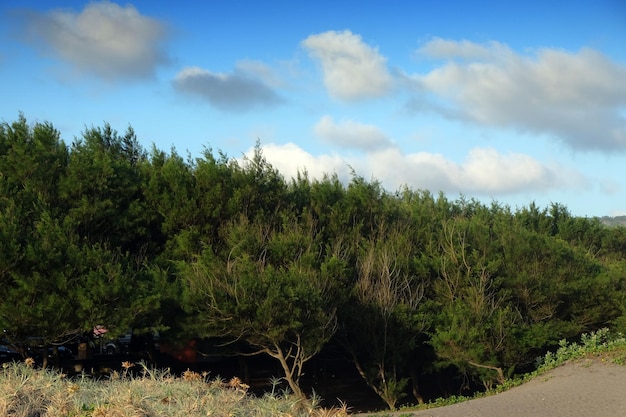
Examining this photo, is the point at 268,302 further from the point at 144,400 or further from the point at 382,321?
the point at 144,400

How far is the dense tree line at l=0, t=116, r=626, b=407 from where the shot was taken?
68.6 ft

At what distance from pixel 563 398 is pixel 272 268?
939 centimetres

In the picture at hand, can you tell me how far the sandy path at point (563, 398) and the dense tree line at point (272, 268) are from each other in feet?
16.5

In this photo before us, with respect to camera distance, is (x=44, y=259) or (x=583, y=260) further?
(x=583, y=260)

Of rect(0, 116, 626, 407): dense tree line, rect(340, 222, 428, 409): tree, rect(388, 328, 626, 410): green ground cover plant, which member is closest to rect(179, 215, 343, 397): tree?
rect(0, 116, 626, 407): dense tree line

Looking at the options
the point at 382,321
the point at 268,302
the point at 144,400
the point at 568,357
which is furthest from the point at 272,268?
the point at 144,400

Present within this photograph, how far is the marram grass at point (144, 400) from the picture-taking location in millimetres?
7828

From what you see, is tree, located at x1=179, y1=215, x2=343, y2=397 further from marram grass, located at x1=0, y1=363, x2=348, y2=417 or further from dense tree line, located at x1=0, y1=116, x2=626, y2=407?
marram grass, located at x1=0, y1=363, x2=348, y2=417

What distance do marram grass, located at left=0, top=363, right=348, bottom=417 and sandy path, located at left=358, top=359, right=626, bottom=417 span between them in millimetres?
7698

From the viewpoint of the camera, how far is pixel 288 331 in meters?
21.6

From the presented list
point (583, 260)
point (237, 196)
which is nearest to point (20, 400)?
point (237, 196)

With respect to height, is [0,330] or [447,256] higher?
[447,256]

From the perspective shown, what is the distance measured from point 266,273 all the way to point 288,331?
76.8 inches

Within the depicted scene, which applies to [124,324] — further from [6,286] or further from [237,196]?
[237,196]
